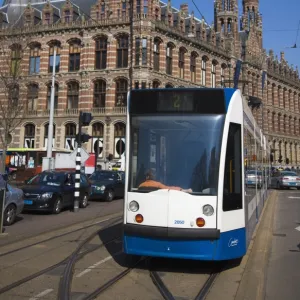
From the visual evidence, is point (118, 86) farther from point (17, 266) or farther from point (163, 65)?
point (17, 266)

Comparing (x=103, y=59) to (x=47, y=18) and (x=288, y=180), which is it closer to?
(x=47, y=18)

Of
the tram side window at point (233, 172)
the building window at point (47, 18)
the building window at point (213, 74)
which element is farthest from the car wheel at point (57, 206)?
the building window at point (213, 74)

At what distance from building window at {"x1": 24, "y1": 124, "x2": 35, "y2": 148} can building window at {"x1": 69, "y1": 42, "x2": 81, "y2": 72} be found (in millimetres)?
7404

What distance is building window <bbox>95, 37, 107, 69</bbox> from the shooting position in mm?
37469

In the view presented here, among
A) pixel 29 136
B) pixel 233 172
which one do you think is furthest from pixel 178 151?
pixel 29 136

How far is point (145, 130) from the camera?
613 cm

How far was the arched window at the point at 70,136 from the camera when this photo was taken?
3791 centimetres

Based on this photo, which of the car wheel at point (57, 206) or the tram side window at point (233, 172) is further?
the car wheel at point (57, 206)

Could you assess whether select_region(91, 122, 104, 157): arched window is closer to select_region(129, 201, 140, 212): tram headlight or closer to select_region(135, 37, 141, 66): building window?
select_region(135, 37, 141, 66): building window

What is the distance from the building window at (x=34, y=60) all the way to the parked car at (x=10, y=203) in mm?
31248

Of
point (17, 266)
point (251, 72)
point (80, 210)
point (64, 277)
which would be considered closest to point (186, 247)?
point (64, 277)

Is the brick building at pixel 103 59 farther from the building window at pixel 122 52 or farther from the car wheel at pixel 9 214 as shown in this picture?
the car wheel at pixel 9 214

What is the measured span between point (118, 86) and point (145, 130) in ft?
103

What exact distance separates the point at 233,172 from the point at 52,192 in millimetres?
8845
